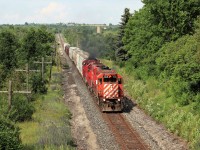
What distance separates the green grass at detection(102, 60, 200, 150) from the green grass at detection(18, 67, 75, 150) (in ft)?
24.5

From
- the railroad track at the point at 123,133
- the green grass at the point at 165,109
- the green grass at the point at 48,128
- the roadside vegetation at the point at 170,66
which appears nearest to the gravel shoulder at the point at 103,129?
the railroad track at the point at 123,133

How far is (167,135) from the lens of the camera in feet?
79.2

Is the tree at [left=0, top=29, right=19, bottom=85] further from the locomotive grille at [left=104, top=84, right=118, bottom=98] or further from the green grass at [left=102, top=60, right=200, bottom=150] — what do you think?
the locomotive grille at [left=104, top=84, right=118, bottom=98]

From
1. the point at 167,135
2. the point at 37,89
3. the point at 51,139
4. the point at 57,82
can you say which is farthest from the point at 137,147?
the point at 57,82

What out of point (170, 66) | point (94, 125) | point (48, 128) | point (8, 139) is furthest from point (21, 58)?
point (8, 139)

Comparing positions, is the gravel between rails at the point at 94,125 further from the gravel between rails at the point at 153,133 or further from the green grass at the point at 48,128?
the gravel between rails at the point at 153,133

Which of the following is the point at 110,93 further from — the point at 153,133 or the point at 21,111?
the point at 21,111

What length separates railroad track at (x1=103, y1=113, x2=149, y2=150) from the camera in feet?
72.2

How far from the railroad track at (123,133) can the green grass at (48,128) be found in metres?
3.34

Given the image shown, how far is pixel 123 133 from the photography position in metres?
25.0

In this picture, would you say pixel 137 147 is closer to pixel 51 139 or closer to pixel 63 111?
pixel 51 139

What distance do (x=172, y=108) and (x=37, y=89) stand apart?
60.5ft

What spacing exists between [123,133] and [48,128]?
17.9 feet

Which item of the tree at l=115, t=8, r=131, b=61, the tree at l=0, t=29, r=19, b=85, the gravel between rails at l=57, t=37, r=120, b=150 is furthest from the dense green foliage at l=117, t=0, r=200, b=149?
the tree at l=0, t=29, r=19, b=85
